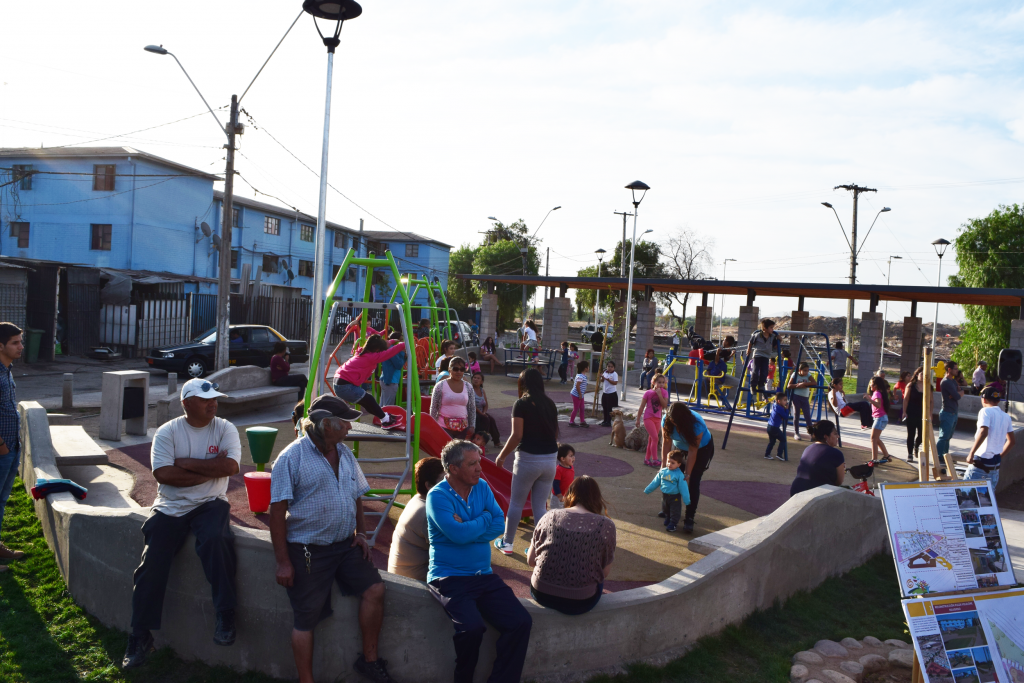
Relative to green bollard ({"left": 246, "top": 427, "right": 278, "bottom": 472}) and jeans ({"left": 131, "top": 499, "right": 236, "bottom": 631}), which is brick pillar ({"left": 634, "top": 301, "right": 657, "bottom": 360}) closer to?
green bollard ({"left": 246, "top": 427, "right": 278, "bottom": 472})

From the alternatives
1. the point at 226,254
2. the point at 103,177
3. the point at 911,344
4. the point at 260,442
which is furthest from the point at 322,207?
the point at 103,177

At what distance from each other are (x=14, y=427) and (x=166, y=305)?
20.2 meters

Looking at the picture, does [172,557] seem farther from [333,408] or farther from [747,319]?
[747,319]

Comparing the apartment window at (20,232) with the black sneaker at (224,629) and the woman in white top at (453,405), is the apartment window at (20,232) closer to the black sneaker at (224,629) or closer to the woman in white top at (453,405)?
the woman in white top at (453,405)

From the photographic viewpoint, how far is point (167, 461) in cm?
411

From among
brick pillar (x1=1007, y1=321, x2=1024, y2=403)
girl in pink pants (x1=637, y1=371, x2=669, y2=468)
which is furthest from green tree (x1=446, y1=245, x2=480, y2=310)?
girl in pink pants (x1=637, y1=371, x2=669, y2=468)

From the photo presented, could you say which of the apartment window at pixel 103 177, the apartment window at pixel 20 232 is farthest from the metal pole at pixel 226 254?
the apartment window at pixel 20 232

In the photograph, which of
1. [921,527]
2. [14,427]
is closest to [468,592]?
[921,527]

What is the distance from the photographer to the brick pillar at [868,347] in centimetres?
2269

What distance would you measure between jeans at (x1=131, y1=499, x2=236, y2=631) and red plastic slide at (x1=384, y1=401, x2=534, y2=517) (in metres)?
3.39

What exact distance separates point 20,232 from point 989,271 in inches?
1681

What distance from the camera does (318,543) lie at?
390 centimetres

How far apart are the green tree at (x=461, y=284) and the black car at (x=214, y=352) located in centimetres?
2537

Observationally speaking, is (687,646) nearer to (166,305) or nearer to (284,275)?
(166,305)
